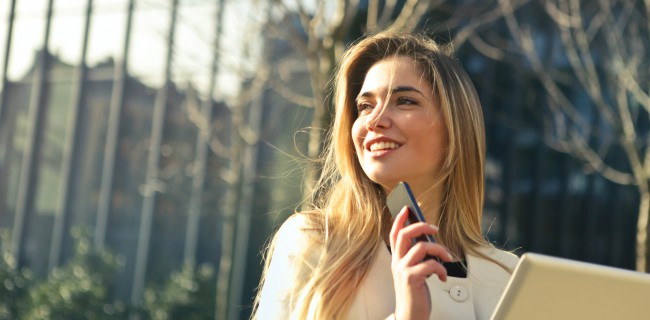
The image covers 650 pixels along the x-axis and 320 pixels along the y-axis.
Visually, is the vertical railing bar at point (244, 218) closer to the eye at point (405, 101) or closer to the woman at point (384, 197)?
the woman at point (384, 197)

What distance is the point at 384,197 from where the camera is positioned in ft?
7.86

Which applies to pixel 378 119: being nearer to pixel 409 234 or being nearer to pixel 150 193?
pixel 409 234

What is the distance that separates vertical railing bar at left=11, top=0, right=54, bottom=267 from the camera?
545 inches

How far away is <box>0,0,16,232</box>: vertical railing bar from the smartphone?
42.1 ft

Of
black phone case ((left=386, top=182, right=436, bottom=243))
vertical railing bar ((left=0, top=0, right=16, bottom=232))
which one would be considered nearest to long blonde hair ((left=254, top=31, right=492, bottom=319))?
black phone case ((left=386, top=182, right=436, bottom=243))

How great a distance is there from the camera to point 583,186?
38.1 ft

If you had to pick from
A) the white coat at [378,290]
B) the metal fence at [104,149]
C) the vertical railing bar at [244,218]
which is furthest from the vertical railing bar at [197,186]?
the white coat at [378,290]

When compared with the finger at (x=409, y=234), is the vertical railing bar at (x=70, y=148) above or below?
below

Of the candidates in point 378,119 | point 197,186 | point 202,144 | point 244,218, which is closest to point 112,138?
point 202,144

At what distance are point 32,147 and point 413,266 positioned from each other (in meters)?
12.8

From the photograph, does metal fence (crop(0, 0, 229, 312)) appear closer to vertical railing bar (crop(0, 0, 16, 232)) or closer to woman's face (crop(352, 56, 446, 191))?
vertical railing bar (crop(0, 0, 16, 232))

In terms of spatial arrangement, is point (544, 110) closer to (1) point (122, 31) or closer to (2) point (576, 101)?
(2) point (576, 101)

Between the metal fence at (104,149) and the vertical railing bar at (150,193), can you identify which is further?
the vertical railing bar at (150,193)

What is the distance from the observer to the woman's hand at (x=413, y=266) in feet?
5.74
